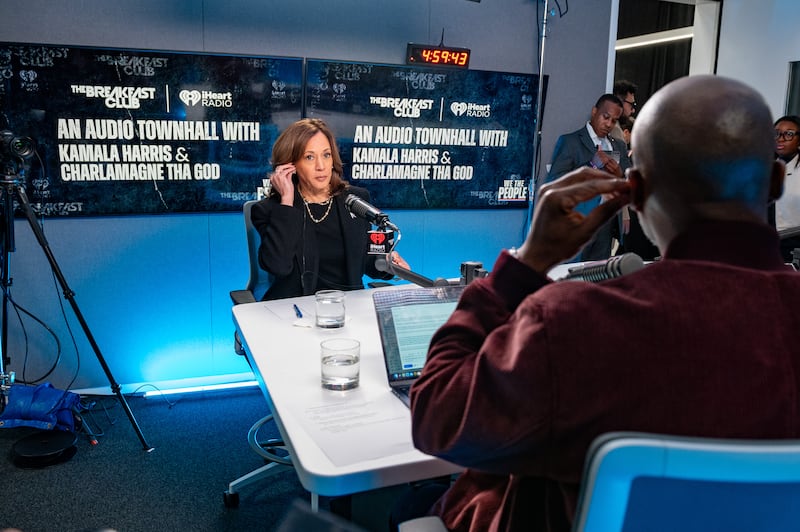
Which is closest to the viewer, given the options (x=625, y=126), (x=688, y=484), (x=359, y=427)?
(x=688, y=484)

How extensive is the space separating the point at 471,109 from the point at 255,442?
253cm

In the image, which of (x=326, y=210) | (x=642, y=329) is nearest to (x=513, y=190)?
(x=326, y=210)

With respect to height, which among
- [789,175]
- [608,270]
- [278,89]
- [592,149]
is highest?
[278,89]

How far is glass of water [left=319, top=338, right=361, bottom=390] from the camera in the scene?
59.8 inches

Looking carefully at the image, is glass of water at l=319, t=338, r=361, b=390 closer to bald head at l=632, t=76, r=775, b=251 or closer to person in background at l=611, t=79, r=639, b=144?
bald head at l=632, t=76, r=775, b=251

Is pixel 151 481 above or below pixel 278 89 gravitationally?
below

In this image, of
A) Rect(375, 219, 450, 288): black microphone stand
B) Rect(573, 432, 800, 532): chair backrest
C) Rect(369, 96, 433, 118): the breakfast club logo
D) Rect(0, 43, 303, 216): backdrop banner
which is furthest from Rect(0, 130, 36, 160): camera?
Rect(573, 432, 800, 532): chair backrest

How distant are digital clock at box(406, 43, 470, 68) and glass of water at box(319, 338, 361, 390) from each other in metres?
2.75

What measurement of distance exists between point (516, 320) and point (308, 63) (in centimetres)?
324

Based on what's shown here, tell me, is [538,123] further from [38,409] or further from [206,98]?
[38,409]

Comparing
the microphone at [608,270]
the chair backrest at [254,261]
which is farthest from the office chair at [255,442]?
the microphone at [608,270]

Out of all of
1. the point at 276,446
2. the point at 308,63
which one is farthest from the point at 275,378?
the point at 308,63

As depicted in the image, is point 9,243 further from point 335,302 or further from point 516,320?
point 516,320

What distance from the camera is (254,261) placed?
287cm
